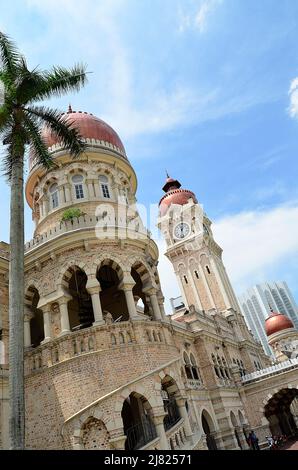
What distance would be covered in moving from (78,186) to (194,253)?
80.8 ft

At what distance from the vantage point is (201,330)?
2438 cm

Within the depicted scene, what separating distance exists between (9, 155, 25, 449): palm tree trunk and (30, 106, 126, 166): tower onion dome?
8.95 meters

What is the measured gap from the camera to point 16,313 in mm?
9609

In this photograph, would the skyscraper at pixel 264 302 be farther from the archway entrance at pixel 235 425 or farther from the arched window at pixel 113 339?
the arched window at pixel 113 339

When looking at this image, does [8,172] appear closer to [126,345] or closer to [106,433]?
[126,345]

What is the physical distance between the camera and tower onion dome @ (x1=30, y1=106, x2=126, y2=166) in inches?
785

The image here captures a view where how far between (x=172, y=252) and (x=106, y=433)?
3081 centimetres

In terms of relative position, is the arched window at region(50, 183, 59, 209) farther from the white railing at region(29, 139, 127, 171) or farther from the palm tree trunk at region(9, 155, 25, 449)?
the palm tree trunk at region(9, 155, 25, 449)

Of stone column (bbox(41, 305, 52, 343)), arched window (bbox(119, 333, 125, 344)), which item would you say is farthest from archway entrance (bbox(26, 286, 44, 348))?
arched window (bbox(119, 333, 125, 344))

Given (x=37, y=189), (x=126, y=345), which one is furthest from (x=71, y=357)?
(x=37, y=189)

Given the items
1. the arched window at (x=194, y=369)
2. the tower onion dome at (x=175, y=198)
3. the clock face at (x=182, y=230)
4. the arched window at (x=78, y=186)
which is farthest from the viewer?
the tower onion dome at (x=175, y=198)

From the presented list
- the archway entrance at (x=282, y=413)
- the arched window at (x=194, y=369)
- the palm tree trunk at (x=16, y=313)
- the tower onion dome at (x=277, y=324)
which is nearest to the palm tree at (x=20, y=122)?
the palm tree trunk at (x=16, y=313)

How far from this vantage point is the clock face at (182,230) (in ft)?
140
